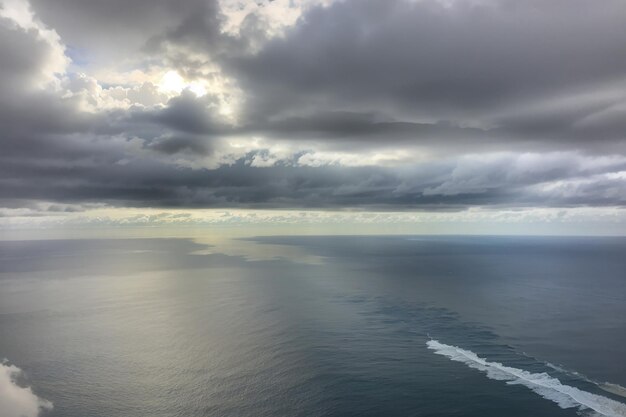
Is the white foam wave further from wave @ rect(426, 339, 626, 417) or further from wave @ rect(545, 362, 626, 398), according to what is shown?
wave @ rect(545, 362, 626, 398)

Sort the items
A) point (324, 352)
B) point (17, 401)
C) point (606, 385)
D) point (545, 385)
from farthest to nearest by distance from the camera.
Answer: point (324, 352) < point (545, 385) < point (606, 385) < point (17, 401)

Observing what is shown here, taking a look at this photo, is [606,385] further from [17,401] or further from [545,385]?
[17,401]

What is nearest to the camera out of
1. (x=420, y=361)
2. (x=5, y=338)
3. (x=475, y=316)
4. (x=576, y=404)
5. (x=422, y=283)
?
(x=576, y=404)

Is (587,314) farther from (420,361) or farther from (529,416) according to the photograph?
(529,416)

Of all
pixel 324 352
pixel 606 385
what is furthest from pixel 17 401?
pixel 606 385

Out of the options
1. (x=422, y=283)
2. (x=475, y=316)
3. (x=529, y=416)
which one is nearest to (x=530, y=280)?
(x=422, y=283)
